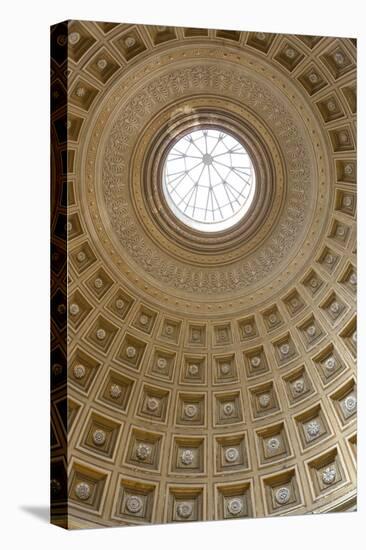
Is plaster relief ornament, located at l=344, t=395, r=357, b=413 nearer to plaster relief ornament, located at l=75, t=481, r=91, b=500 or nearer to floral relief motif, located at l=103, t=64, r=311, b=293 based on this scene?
floral relief motif, located at l=103, t=64, r=311, b=293

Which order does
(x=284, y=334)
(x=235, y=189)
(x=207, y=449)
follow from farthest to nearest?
1. (x=235, y=189)
2. (x=284, y=334)
3. (x=207, y=449)

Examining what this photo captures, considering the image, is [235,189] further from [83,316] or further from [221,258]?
[83,316]

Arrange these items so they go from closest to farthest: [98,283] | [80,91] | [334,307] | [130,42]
A: [80,91], [130,42], [98,283], [334,307]

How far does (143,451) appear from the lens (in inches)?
619

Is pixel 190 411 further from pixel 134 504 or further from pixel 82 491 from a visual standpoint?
pixel 82 491

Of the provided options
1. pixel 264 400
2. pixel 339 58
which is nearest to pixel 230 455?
pixel 264 400

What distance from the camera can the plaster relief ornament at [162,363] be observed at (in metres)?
16.5

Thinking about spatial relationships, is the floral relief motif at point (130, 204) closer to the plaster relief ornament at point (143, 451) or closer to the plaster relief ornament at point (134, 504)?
→ the plaster relief ornament at point (143, 451)

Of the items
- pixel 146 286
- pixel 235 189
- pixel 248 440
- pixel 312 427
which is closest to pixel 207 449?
pixel 248 440

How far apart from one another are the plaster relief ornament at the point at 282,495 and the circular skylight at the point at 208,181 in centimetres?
489

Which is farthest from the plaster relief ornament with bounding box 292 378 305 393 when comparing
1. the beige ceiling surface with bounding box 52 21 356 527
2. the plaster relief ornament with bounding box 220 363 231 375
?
the plaster relief ornament with bounding box 220 363 231 375

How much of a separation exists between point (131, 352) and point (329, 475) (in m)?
3.90

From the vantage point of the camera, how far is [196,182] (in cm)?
1952

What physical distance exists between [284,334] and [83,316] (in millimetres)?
3977
